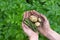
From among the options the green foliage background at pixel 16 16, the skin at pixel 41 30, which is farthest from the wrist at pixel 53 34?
the green foliage background at pixel 16 16

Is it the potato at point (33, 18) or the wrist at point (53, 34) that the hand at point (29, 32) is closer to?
the potato at point (33, 18)

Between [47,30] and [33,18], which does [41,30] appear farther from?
[33,18]

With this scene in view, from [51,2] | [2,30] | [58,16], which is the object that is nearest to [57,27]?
[58,16]

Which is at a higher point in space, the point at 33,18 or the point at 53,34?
the point at 33,18

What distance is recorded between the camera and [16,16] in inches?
97.5

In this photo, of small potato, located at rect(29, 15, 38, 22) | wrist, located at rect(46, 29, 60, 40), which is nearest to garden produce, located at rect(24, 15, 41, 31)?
small potato, located at rect(29, 15, 38, 22)

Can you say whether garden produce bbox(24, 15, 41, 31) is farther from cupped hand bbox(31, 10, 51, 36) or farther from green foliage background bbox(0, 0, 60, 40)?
green foliage background bbox(0, 0, 60, 40)

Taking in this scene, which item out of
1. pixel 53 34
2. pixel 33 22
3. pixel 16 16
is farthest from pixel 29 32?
pixel 16 16

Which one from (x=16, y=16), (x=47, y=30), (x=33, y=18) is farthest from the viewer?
(x=16, y=16)

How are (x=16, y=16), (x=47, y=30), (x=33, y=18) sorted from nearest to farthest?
(x=33, y=18) → (x=47, y=30) → (x=16, y=16)

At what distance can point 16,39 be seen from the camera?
250 cm

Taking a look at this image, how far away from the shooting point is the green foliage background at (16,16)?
247 cm

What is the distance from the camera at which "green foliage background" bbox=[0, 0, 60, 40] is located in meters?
2.47

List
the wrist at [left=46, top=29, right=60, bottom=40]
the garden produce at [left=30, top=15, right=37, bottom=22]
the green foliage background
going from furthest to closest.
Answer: the green foliage background, the wrist at [left=46, top=29, right=60, bottom=40], the garden produce at [left=30, top=15, right=37, bottom=22]
